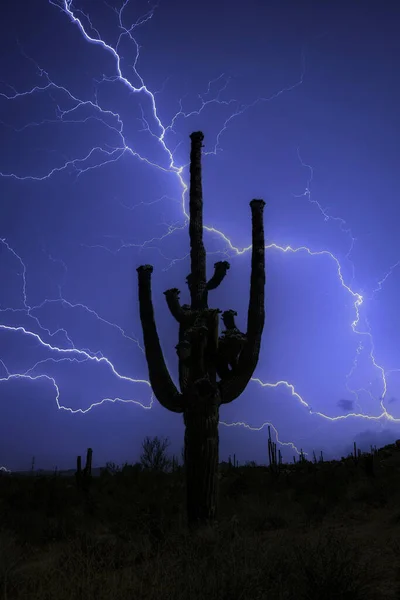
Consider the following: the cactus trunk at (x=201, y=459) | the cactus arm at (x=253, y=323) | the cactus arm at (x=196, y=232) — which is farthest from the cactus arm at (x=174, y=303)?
the cactus trunk at (x=201, y=459)

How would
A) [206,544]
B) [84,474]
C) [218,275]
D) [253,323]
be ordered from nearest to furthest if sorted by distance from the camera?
[206,544] → [253,323] → [218,275] → [84,474]

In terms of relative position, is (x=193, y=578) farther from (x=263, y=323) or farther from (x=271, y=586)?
(x=263, y=323)

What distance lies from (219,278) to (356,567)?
280 inches

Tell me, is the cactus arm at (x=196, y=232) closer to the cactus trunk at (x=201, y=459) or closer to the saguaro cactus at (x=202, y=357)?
the saguaro cactus at (x=202, y=357)

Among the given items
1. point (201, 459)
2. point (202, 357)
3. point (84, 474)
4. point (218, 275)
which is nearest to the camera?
point (201, 459)

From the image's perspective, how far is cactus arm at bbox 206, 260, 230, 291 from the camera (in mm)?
11477

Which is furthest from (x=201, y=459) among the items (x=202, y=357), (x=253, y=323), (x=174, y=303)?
(x=174, y=303)

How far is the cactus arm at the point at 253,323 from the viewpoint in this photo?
32.3ft

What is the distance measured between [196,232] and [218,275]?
120cm

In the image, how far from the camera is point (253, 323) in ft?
33.8

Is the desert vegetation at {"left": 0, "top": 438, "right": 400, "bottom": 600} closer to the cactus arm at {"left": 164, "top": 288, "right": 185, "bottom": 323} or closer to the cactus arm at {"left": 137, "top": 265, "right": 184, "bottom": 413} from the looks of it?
the cactus arm at {"left": 137, "top": 265, "right": 184, "bottom": 413}

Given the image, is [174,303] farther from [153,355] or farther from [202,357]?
[202,357]

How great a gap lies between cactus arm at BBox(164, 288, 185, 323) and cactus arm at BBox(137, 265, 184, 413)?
1.76ft

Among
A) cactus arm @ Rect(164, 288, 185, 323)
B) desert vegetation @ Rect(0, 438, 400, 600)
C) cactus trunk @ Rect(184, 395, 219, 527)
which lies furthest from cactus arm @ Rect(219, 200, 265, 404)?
desert vegetation @ Rect(0, 438, 400, 600)
